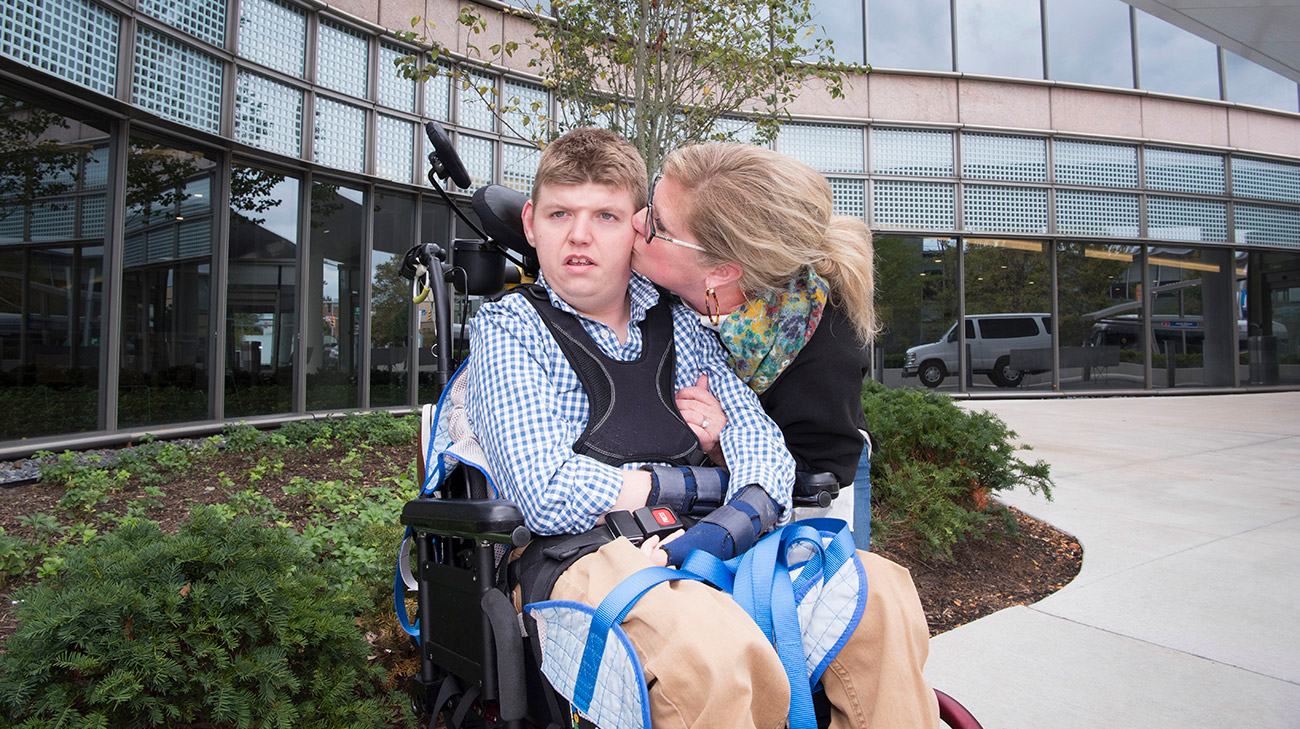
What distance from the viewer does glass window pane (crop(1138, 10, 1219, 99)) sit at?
1448 cm

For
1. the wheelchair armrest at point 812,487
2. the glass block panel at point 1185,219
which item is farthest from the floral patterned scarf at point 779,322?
the glass block panel at point 1185,219

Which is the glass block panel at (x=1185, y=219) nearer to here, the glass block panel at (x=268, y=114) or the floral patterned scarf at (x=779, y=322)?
the glass block panel at (x=268, y=114)

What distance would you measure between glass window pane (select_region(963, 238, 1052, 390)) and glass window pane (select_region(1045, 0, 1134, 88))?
335cm

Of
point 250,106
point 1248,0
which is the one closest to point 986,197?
point 1248,0

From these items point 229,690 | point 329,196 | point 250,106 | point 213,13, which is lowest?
point 229,690

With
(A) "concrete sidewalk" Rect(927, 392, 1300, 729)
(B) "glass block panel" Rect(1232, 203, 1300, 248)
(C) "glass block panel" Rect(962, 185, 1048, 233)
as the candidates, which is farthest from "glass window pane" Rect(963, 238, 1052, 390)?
(A) "concrete sidewalk" Rect(927, 392, 1300, 729)

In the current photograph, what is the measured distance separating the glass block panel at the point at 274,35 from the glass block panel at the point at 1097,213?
12.7 m

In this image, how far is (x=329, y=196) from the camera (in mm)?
8398

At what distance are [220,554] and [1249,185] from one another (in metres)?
19.1

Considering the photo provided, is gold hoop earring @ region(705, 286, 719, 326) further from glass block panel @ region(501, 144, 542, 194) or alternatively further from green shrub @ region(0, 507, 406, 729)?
glass block panel @ region(501, 144, 542, 194)

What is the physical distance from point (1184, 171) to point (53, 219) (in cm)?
1749

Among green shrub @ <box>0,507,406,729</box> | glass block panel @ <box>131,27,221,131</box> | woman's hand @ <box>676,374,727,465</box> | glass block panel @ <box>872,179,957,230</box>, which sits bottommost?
green shrub @ <box>0,507,406,729</box>

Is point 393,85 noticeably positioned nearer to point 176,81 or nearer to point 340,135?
Result: point 340,135

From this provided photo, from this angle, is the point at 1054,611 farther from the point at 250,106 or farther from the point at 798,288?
the point at 250,106
